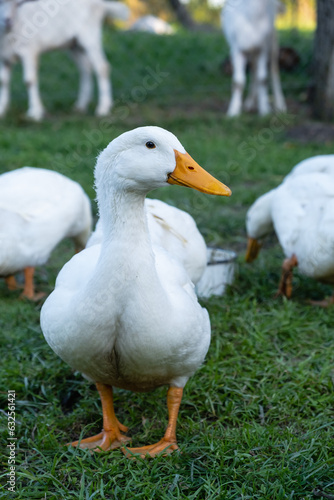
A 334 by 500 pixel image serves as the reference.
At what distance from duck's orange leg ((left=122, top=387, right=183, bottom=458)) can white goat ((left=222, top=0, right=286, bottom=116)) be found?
7.38 metres

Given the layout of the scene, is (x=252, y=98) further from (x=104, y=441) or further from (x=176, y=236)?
(x=104, y=441)

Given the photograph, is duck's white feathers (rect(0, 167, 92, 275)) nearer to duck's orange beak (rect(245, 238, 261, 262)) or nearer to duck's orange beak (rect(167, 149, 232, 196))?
duck's orange beak (rect(245, 238, 261, 262))

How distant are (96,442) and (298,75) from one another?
10.7 m

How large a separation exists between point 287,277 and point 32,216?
1.72 m

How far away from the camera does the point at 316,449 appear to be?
2508 mm

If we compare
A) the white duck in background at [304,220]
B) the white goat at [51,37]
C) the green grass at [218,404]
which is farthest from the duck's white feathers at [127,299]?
the white goat at [51,37]

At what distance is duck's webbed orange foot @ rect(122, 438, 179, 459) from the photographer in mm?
2564

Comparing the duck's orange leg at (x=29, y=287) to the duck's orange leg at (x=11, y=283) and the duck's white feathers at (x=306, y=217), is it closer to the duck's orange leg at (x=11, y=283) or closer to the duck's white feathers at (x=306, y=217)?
the duck's orange leg at (x=11, y=283)

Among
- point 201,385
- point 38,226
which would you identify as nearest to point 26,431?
point 201,385

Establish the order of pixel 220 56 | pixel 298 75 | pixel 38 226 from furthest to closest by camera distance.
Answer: pixel 220 56 → pixel 298 75 → pixel 38 226

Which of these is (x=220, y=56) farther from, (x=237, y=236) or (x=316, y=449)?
(x=316, y=449)

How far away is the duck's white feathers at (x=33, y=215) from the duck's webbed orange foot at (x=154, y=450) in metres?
1.79

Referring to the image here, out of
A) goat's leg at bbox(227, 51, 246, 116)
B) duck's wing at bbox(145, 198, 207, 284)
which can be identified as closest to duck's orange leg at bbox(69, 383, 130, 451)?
duck's wing at bbox(145, 198, 207, 284)

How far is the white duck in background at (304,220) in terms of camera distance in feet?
12.3
